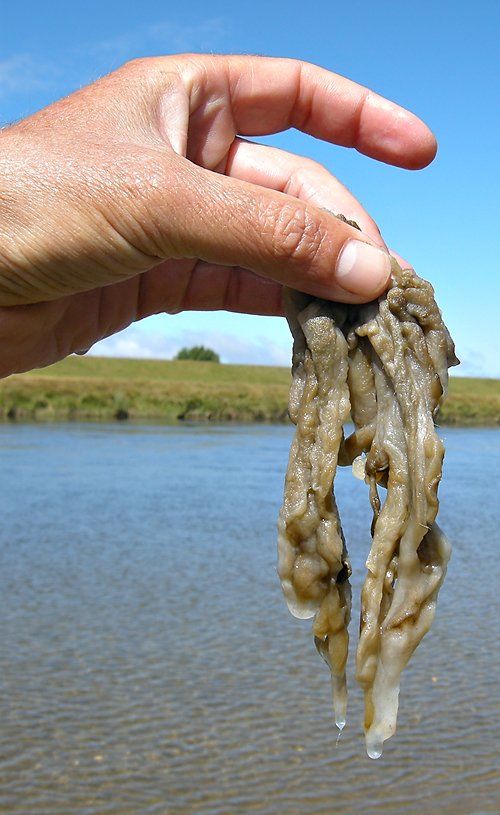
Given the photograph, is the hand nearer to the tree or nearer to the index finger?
the index finger

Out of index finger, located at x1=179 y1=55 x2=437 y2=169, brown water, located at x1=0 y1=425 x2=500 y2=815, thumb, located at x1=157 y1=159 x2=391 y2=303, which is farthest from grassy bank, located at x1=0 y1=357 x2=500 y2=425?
thumb, located at x1=157 y1=159 x2=391 y2=303

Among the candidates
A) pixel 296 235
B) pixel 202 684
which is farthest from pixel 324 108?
pixel 202 684

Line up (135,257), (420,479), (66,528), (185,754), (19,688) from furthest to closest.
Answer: (66,528), (19,688), (185,754), (135,257), (420,479)

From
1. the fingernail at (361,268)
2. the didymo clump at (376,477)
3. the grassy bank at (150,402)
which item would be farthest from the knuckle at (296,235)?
the grassy bank at (150,402)

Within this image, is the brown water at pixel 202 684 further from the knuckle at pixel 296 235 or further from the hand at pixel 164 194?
the knuckle at pixel 296 235

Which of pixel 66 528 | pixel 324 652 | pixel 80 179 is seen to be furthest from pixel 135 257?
pixel 66 528

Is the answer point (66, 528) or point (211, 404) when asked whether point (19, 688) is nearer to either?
point (66, 528)
